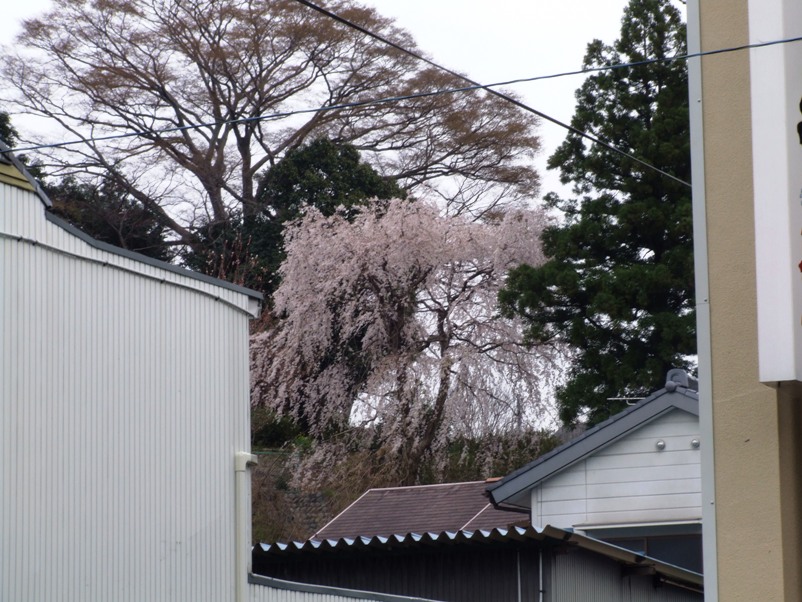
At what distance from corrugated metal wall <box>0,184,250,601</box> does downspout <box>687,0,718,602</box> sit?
644 cm

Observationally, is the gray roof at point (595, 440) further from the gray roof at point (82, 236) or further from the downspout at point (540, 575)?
the gray roof at point (82, 236)

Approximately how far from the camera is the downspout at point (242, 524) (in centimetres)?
1188

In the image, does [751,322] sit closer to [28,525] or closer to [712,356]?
[712,356]

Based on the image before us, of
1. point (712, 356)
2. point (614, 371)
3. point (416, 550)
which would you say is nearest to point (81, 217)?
point (614, 371)

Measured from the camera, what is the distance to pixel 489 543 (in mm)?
11328

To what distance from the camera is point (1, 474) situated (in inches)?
404

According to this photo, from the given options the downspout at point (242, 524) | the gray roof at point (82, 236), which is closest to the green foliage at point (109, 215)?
the gray roof at point (82, 236)

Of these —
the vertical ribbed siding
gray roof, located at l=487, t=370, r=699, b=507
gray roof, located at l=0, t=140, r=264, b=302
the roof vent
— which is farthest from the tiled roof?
gray roof, located at l=0, t=140, r=264, b=302

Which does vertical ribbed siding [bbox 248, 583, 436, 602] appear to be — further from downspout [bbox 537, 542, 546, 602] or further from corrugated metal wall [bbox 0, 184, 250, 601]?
downspout [bbox 537, 542, 546, 602]

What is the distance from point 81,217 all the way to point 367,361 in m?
10.9

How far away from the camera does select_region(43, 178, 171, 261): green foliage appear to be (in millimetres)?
33531

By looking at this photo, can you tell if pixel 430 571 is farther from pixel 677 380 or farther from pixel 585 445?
pixel 677 380

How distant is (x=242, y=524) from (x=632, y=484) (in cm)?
401

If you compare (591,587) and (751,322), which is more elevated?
(751,322)
